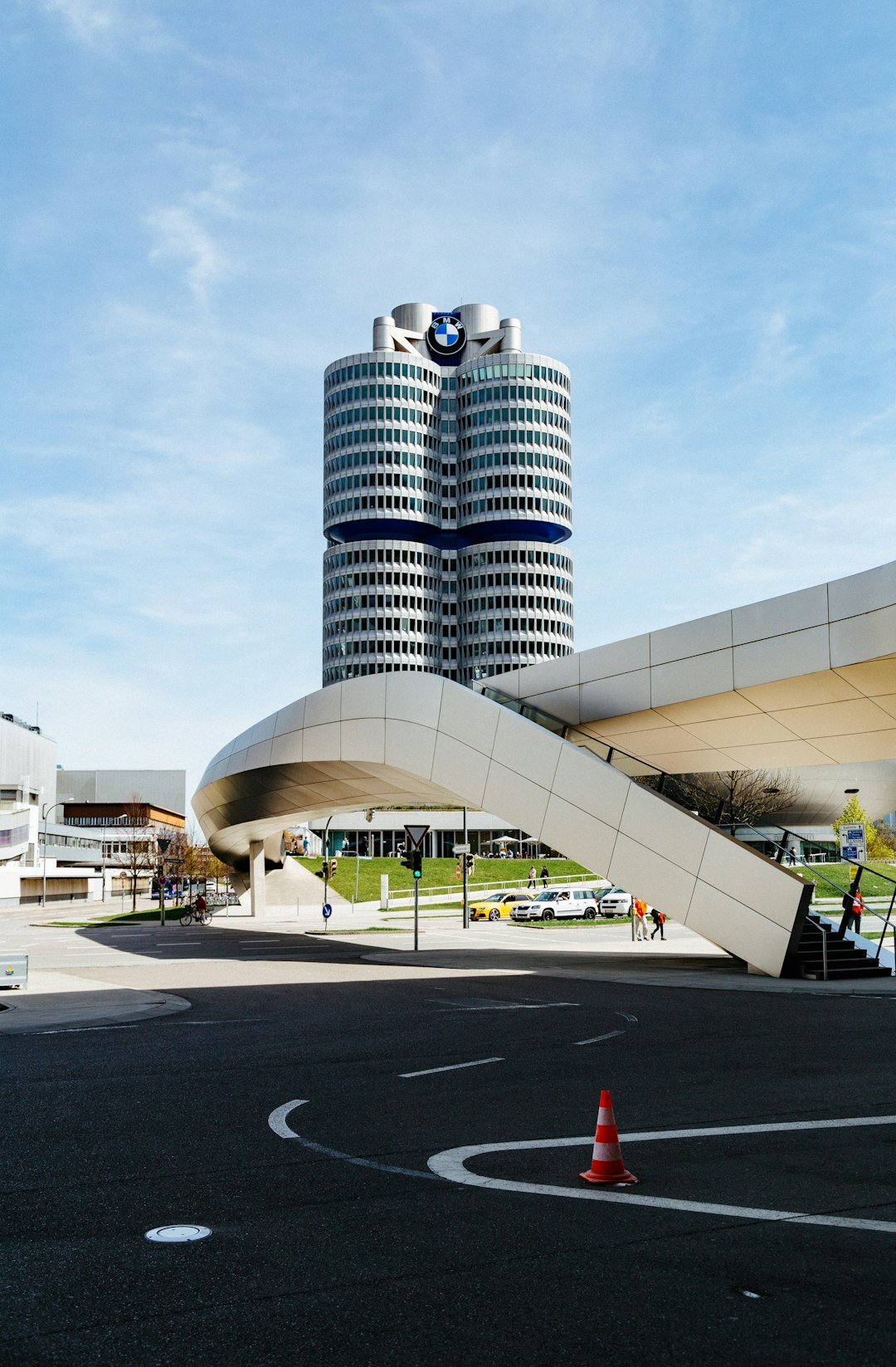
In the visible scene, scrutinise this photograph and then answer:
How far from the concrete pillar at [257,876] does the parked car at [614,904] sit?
17.8 m

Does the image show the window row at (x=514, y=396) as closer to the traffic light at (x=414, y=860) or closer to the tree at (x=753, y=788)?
the tree at (x=753, y=788)

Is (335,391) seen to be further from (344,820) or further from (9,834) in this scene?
(9,834)

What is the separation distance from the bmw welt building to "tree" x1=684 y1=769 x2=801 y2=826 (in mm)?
85125

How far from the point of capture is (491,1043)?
14273 millimetres

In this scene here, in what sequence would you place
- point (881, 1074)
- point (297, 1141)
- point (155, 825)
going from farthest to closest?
point (155, 825), point (881, 1074), point (297, 1141)

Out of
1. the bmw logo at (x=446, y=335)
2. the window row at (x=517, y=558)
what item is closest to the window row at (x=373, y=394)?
the bmw logo at (x=446, y=335)

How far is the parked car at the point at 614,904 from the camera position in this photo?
194 ft

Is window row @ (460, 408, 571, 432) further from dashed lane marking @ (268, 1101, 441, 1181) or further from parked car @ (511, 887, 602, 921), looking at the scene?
dashed lane marking @ (268, 1101, 441, 1181)

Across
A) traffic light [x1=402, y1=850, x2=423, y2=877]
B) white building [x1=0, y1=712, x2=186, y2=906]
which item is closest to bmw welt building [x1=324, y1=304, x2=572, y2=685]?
white building [x1=0, y1=712, x2=186, y2=906]

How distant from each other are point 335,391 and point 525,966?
149m

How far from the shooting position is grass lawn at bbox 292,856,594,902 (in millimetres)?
77625

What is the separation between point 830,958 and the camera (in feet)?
78.8

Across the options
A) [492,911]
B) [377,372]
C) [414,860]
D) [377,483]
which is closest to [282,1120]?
[414,860]

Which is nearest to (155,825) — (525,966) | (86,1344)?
(525,966)
